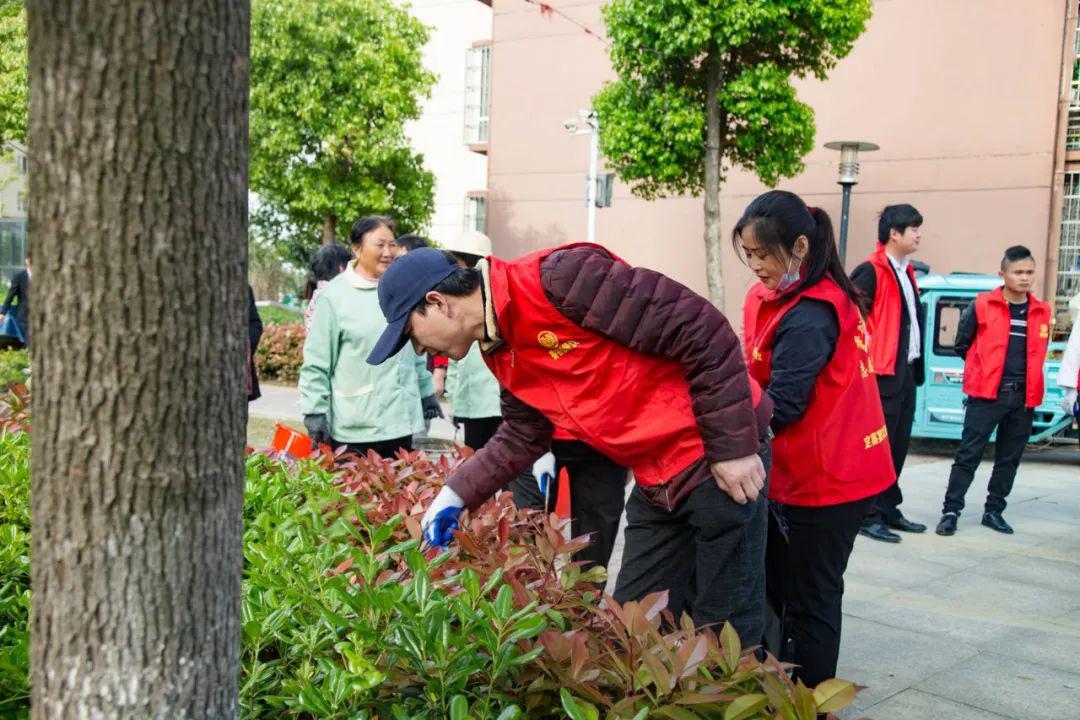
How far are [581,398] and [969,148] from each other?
558 inches

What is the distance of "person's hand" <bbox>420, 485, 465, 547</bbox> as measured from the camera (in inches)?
103

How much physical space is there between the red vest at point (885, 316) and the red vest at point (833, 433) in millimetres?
2577

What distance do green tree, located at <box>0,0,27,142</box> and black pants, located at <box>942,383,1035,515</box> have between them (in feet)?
61.4

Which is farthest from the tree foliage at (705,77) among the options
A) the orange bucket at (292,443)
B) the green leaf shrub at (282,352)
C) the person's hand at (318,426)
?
the orange bucket at (292,443)

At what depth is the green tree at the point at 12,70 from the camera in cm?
1989

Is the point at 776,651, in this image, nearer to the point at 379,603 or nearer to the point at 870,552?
the point at 379,603

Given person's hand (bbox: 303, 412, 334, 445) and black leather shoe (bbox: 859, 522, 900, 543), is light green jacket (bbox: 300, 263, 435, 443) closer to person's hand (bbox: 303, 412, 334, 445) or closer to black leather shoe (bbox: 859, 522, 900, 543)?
person's hand (bbox: 303, 412, 334, 445)

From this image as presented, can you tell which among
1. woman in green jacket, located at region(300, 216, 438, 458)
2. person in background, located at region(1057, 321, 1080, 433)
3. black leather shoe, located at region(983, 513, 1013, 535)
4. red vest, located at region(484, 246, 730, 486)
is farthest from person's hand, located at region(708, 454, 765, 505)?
black leather shoe, located at region(983, 513, 1013, 535)

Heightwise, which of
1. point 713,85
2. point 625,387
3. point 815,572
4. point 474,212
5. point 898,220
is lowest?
point 815,572

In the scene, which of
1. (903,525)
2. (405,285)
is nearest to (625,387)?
(405,285)

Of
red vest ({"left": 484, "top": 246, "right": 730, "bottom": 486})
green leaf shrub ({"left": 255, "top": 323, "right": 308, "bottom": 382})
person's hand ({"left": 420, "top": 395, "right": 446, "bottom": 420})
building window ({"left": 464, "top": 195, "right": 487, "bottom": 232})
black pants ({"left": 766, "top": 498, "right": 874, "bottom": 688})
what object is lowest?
green leaf shrub ({"left": 255, "top": 323, "right": 308, "bottom": 382})

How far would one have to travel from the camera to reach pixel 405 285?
8.15 ft

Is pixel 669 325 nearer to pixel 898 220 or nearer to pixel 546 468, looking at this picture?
pixel 546 468

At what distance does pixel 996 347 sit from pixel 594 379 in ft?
16.0
